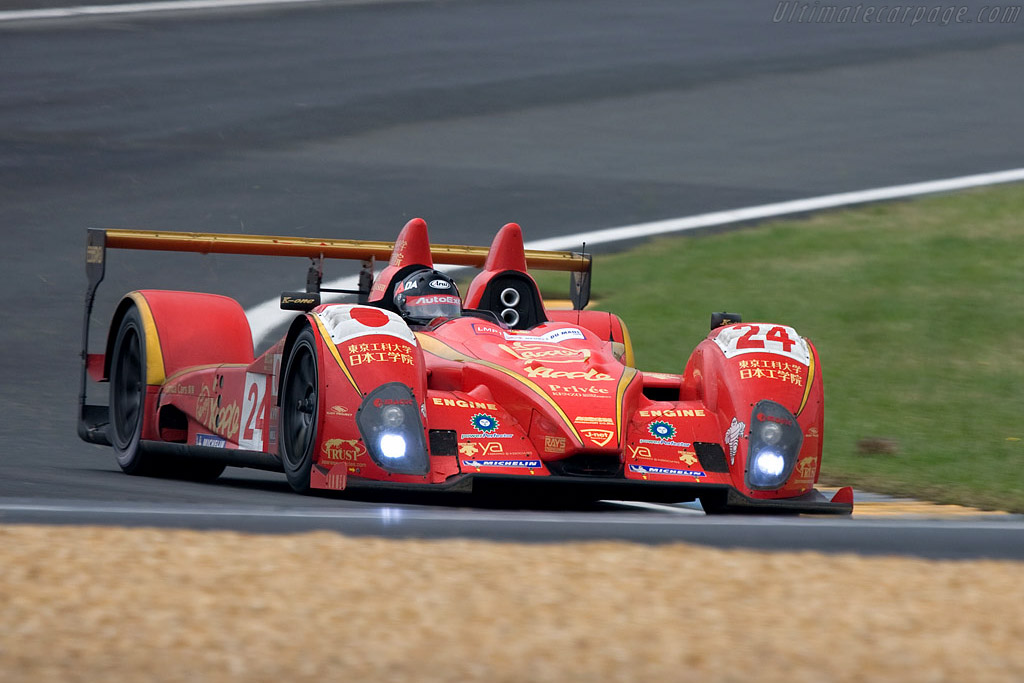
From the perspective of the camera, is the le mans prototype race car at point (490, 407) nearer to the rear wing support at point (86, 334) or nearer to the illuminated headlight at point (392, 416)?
the illuminated headlight at point (392, 416)

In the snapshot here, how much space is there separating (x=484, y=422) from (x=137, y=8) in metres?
25.2

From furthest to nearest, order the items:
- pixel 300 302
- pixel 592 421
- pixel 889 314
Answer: pixel 889 314
pixel 300 302
pixel 592 421

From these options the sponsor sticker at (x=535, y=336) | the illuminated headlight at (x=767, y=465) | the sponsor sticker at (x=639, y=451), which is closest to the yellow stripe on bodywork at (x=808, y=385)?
the illuminated headlight at (x=767, y=465)

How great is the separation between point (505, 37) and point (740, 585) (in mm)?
25112

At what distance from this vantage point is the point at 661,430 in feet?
24.1

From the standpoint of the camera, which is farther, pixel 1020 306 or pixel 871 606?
pixel 1020 306

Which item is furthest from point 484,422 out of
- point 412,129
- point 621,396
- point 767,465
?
point 412,129

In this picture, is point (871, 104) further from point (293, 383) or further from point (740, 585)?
point (740, 585)

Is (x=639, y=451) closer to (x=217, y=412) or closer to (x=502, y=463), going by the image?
(x=502, y=463)

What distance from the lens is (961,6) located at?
32844 millimetres

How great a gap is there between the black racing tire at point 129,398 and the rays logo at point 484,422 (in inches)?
94.9

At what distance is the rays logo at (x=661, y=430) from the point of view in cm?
732

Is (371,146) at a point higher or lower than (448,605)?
higher

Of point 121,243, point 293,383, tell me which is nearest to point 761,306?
point 121,243
